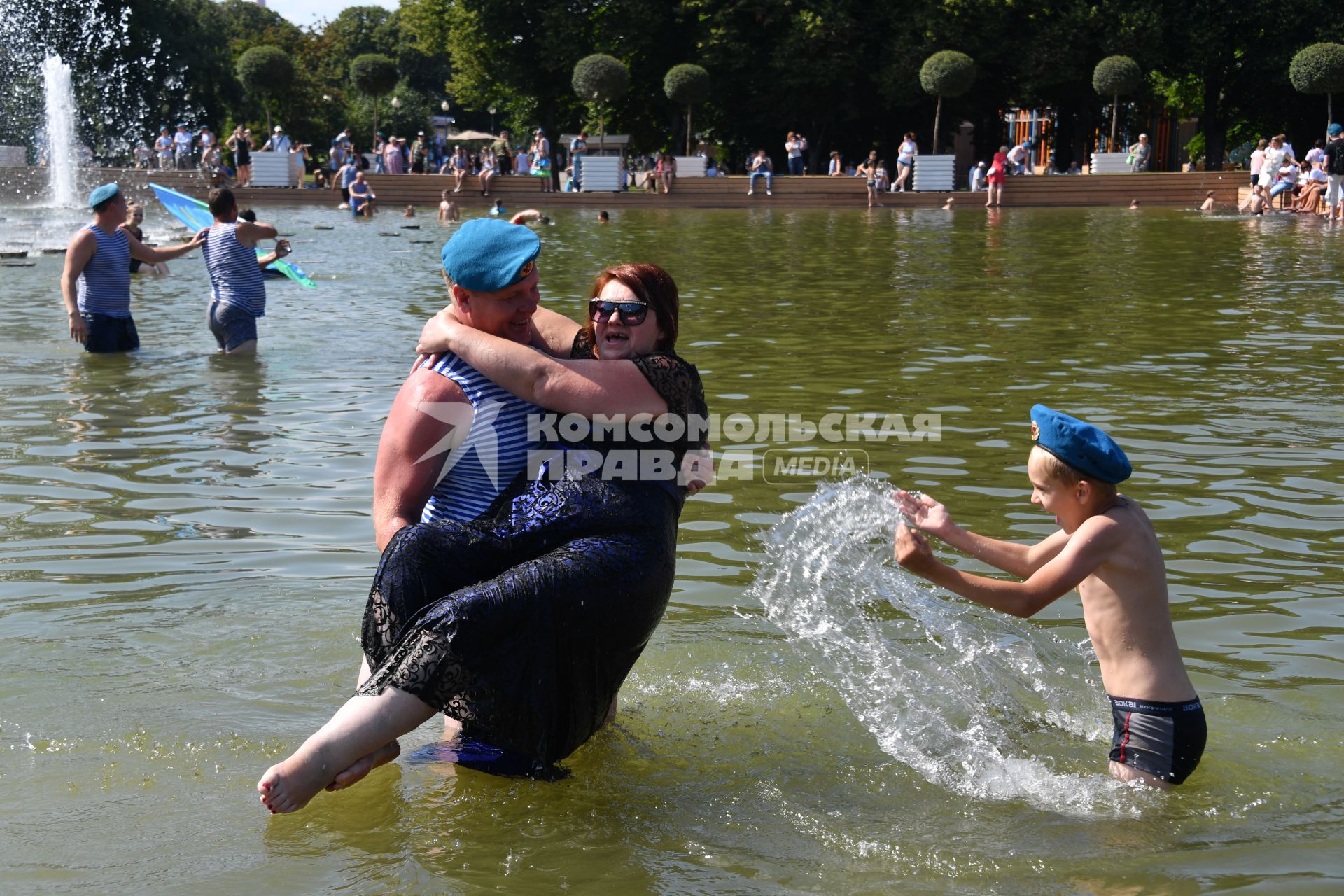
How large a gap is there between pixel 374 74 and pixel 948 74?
21639 millimetres

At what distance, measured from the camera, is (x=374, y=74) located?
50.4 m

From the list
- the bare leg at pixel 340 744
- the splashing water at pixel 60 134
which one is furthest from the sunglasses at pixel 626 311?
the splashing water at pixel 60 134

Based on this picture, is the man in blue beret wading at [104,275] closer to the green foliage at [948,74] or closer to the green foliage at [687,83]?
the green foliage at [948,74]

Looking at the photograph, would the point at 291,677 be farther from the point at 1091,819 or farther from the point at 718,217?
the point at 718,217

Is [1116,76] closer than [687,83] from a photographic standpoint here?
Yes

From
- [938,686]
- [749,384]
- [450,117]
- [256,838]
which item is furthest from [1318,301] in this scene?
[450,117]

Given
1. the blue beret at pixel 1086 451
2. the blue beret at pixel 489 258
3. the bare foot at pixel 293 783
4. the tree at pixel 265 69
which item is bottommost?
the bare foot at pixel 293 783

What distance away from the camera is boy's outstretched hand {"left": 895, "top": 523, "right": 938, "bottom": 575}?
170 inches

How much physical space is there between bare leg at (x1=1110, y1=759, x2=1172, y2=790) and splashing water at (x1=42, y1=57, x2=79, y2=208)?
136ft

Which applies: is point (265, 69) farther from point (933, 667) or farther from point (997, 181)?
point (933, 667)

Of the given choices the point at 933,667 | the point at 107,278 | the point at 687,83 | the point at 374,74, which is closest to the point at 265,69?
the point at 374,74

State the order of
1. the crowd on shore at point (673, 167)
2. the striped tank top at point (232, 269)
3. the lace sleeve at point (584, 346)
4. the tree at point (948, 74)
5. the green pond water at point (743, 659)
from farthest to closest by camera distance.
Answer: the tree at point (948, 74) < the crowd on shore at point (673, 167) < the striped tank top at point (232, 269) < the lace sleeve at point (584, 346) < the green pond water at point (743, 659)

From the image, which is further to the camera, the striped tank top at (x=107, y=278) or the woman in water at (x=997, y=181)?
the woman in water at (x=997, y=181)

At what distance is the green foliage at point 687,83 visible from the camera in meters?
44.2
